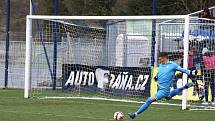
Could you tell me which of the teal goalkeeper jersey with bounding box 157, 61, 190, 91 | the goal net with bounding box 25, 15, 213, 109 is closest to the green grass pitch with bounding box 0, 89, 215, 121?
the teal goalkeeper jersey with bounding box 157, 61, 190, 91

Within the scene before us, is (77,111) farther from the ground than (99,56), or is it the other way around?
(99,56)

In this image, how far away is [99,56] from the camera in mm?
23547

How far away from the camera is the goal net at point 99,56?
2197 centimetres

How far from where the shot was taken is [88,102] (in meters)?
20.1

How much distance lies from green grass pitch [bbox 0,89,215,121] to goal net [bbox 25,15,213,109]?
1.78m

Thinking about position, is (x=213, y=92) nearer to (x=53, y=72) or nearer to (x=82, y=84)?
(x=82, y=84)

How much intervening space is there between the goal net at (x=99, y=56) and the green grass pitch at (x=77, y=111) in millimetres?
1781

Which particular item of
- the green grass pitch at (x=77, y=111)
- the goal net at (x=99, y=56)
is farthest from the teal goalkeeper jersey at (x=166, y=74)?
the goal net at (x=99, y=56)

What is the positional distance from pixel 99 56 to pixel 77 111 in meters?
7.18

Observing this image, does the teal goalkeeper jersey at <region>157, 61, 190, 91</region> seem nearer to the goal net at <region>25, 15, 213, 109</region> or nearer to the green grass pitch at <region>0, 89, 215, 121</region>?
the green grass pitch at <region>0, 89, 215, 121</region>

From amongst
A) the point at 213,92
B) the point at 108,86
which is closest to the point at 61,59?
the point at 108,86

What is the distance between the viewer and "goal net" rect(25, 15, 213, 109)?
72.1ft

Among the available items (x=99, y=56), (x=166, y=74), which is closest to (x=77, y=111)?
(x=166, y=74)

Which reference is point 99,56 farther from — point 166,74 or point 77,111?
point 166,74
